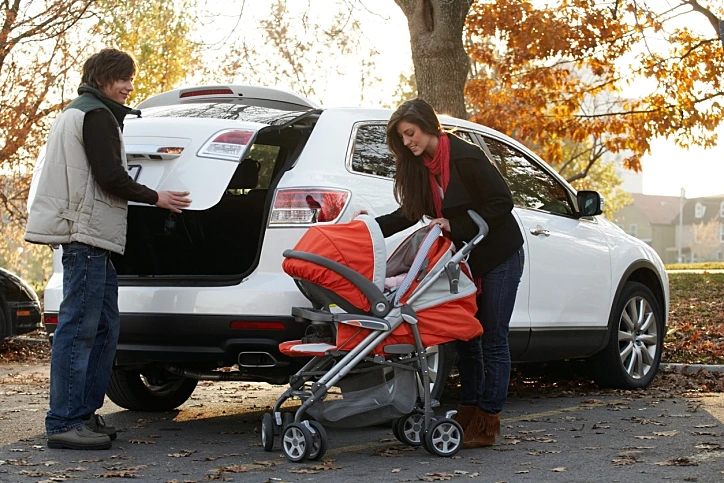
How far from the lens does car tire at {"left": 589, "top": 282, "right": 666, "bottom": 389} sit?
8.18 m

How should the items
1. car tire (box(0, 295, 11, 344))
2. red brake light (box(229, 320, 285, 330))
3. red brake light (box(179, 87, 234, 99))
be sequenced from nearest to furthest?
red brake light (box(229, 320, 285, 330))
red brake light (box(179, 87, 234, 99))
car tire (box(0, 295, 11, 344))

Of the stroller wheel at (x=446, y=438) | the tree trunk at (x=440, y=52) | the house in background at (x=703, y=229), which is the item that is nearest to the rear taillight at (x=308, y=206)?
the stroller wheel at (x=446, y=438)

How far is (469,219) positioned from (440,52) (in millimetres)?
7430

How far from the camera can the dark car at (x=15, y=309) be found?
36.6ft

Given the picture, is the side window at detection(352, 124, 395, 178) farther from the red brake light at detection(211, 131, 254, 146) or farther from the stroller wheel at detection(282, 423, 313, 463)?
the stroller wheel at detection(282, 423, 313, 463)

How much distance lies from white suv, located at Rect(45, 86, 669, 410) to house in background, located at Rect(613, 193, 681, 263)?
99.5 metres

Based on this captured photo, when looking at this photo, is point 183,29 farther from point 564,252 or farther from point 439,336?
point 439,336

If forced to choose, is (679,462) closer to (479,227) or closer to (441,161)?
(479,227)

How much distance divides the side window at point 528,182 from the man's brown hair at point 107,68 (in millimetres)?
2553

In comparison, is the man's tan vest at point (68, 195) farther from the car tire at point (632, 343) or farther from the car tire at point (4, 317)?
the car tire at point (4, 317)

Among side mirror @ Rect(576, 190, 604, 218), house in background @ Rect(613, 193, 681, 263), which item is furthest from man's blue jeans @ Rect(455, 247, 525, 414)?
house in background @ Rect(613, 193, 681, 263)

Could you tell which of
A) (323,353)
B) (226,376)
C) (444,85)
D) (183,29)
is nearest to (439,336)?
(323,353)

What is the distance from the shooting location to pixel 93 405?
6184 mm

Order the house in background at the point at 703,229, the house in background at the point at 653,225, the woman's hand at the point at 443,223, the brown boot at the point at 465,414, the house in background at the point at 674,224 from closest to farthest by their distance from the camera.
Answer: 1. the woman's hand at the point at 443,223
2. the brown boot at the point at 465,414
3. the house in background at the point at 703,229
4. the house in background at the point at 674,224
5. the house in background at the point at 653,225
